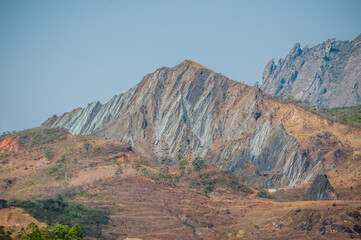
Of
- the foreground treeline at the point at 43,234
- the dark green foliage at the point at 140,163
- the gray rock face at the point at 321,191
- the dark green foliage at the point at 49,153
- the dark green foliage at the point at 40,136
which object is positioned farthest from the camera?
the dark green foliage at the point at 40,136

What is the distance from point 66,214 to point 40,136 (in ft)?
274

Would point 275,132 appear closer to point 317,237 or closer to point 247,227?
point 247,227

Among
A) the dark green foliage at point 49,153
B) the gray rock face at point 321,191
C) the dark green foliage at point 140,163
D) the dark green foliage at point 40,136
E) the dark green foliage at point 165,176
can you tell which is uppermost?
the dark green foliage at point 40,136

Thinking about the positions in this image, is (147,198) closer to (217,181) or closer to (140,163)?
(217,181)

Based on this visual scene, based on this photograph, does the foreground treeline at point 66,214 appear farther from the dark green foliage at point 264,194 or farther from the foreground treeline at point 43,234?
the dark green foliage at point 264,194

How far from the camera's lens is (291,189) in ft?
374

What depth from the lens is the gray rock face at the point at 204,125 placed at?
129 m

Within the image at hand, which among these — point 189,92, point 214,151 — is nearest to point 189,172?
point 214,151

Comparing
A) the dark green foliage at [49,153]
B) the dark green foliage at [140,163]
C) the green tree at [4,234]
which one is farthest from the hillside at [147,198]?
the green tree at [4,234]

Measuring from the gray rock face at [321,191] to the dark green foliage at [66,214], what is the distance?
42092 mm

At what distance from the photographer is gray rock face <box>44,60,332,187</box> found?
129m

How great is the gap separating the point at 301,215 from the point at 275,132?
57.6 meters

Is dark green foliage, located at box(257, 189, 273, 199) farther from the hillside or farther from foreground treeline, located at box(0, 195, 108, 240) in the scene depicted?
foreground treeline, located at box(0, 195, 108, 240)

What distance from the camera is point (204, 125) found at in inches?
6442
